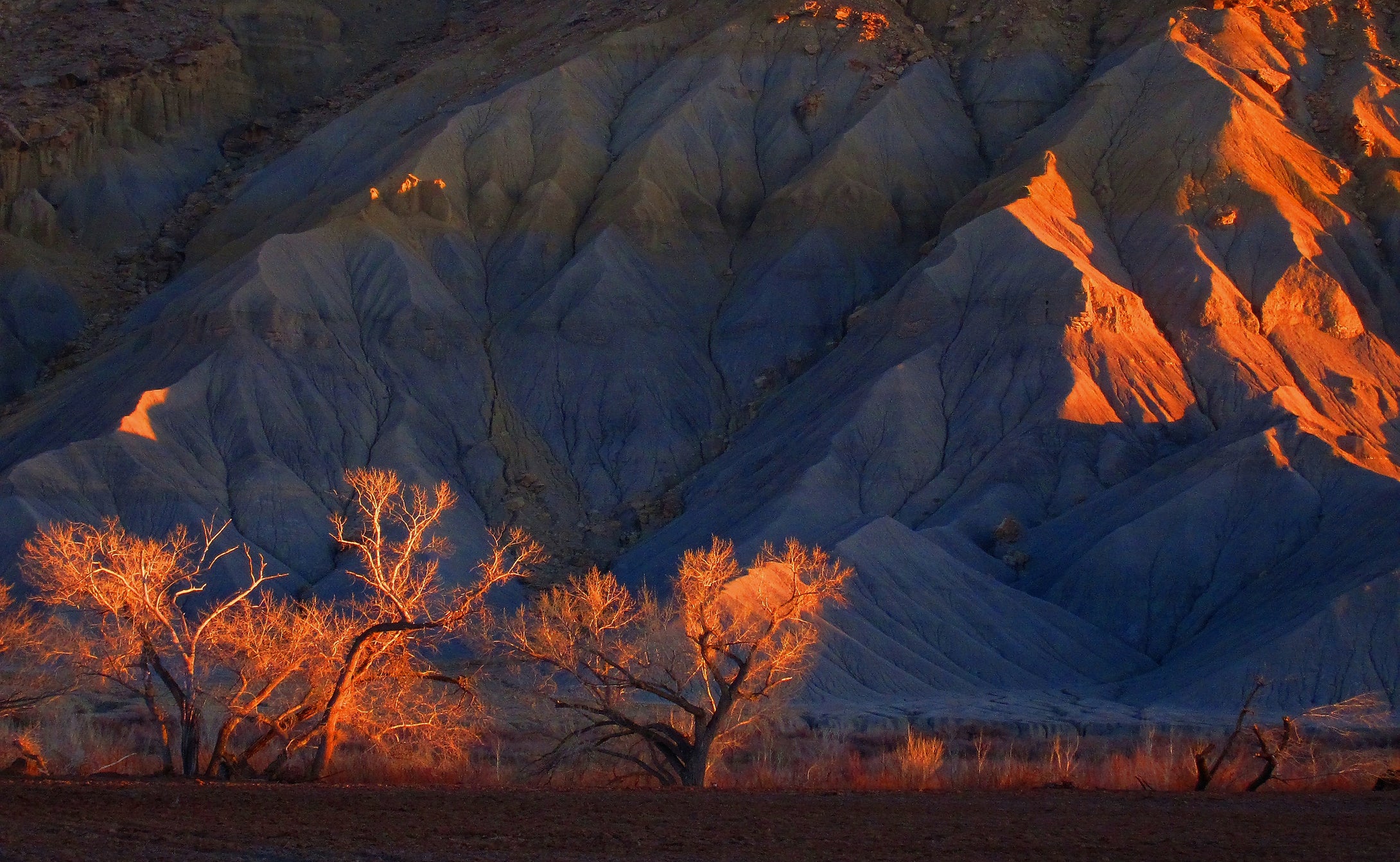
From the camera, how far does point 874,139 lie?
85000 millimetres

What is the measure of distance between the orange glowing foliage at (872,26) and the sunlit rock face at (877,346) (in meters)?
0.44

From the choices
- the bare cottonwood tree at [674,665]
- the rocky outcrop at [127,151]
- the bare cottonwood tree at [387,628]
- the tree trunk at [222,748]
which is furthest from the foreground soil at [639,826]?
the rocky outcrop at [127,151]

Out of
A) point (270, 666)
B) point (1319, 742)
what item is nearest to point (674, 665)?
point (270, 666)

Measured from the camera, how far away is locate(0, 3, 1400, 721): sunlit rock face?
55.7 m

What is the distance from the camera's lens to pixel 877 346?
7194 centimetres

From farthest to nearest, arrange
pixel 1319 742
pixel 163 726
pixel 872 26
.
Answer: pixel 872 26 < pixel 1319 742 < pixel 163 726

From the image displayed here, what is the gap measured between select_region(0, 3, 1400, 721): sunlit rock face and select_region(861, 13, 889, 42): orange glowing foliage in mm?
443

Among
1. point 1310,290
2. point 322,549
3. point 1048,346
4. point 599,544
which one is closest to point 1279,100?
point 1310,290

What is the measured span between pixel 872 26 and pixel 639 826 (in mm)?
75568

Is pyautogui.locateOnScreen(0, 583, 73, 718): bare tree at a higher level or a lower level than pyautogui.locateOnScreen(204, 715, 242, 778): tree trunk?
lower

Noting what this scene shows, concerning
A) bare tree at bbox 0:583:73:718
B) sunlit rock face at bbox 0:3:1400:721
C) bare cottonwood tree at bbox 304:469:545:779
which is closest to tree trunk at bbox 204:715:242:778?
bare cottonwood tree at bbox 304:469:545:779

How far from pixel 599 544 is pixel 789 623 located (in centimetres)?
2429

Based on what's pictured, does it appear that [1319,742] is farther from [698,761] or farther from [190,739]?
[190,739]

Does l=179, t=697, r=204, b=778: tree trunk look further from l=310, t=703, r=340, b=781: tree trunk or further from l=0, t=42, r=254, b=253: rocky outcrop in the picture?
l=0, t=42, r=254, b=253: rocky outcrop
